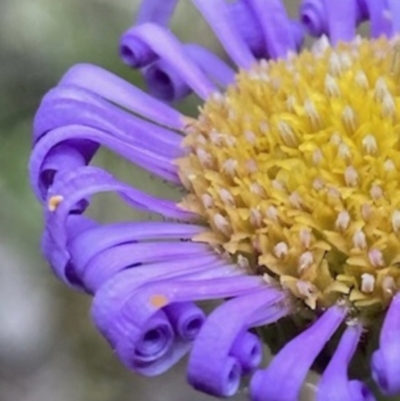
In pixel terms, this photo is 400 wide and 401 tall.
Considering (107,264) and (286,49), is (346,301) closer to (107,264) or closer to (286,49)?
(107,264)

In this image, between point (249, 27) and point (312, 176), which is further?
point (249, 27)

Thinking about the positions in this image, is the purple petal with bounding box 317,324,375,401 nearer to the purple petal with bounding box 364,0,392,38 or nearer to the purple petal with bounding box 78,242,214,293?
the purple petal with bounding box 78,242,214,293

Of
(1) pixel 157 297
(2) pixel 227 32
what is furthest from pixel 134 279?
(2) pixel 227 32

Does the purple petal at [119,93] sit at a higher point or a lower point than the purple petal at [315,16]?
higher

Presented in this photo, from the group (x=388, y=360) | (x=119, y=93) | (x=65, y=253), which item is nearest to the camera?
(x=388, y=360)

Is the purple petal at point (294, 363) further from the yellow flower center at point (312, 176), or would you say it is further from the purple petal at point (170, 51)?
the purple petal at point (170, 51)

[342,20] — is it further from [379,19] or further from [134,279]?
[134,279]

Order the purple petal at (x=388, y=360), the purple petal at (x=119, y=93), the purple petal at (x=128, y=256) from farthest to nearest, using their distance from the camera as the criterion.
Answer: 1. the purple petal at (x=119, y=93)
2. the purple petal at (x=128, y=256)
3. the purple petal at (x=388, y=360)

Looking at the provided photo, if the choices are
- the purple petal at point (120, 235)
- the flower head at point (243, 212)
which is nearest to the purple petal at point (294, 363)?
the flower head at point (243, 212)
